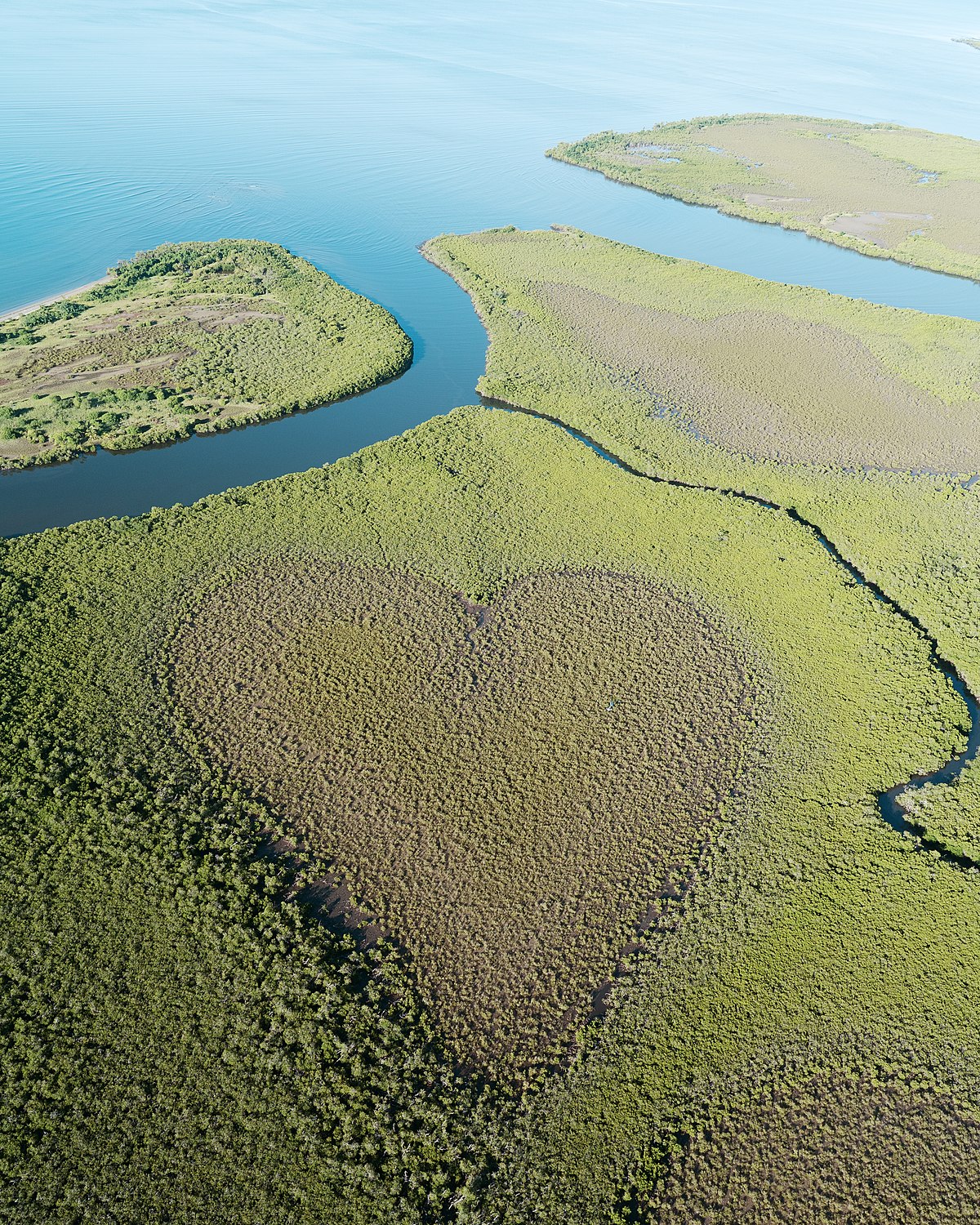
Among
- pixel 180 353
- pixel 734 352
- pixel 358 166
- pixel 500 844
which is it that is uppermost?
pixel 358 166

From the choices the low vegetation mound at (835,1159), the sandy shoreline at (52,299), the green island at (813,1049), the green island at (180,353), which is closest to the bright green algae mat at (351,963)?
the green island at (813,1049)

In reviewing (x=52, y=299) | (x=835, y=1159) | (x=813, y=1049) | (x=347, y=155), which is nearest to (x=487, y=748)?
(x=813, y=1049)

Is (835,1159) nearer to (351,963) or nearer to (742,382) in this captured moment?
(351,963)

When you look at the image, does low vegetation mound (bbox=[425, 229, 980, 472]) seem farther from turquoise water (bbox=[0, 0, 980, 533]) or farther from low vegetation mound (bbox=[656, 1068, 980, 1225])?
low vegetation mound (bbox=[656, 1068, 980, 1225])

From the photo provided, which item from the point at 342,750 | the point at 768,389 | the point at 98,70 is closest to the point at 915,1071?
the point at 342,750

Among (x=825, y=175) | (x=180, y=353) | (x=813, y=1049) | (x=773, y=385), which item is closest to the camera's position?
(x=813, y=1049)
